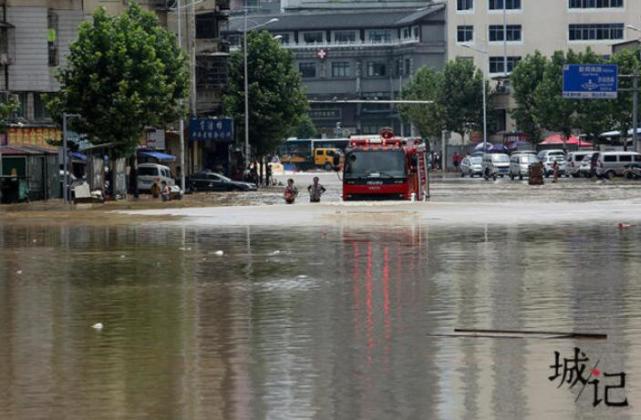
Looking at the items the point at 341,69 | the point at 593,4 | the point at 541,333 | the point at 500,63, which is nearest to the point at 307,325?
the point at 541,333

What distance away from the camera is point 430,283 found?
26.3 metres

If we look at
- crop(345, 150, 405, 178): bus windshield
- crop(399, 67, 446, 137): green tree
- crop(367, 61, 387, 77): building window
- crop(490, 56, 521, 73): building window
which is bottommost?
crop(345, 150, 405, 178): bus windshield

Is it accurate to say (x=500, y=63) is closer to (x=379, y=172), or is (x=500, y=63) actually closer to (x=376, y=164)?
(x=376, y=164)

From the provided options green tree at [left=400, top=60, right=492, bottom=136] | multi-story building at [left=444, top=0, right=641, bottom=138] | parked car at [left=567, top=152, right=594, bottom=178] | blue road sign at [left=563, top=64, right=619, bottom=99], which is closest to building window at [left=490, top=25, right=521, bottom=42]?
multi-story building at [left=444, top=0, right=641, bottom=138]

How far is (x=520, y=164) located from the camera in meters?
107

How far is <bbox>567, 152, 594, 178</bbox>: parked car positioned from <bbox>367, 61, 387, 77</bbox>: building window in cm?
7545

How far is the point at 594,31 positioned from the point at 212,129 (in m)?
68.8

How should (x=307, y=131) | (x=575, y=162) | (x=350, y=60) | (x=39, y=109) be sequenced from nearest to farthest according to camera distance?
(x=39, y=109), (x=575, y=162), (x=307, y=131), (x=350, y=60)

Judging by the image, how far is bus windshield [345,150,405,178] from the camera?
190 feet

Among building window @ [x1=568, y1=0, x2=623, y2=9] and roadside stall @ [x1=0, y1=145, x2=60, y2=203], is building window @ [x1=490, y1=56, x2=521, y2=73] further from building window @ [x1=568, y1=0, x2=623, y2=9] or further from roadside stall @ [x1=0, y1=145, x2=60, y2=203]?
Answer: roadside stall @ [x1=0, y1=145, x2=60, y2=203]

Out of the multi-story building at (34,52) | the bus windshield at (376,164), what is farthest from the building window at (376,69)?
the bus windshield at (376,164)

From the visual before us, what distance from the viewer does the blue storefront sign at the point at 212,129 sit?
3826 inches

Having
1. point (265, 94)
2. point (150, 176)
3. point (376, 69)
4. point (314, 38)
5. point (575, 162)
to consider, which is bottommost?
point (150, 176)

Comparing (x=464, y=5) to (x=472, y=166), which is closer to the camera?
(x=472, y=166)
